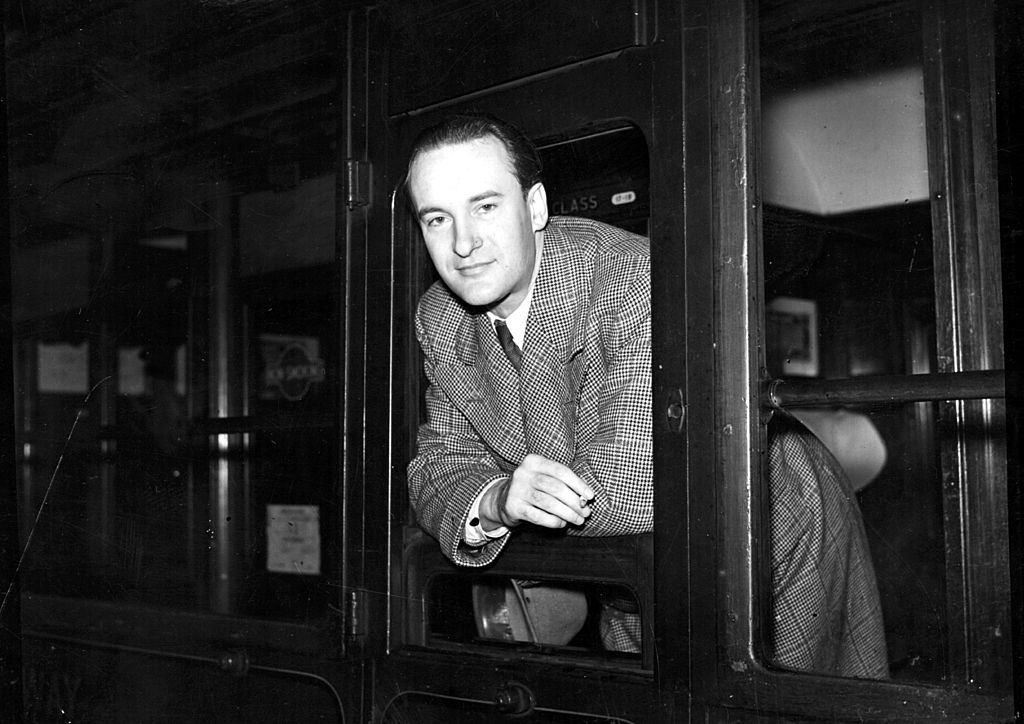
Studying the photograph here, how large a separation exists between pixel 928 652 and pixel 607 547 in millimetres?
419

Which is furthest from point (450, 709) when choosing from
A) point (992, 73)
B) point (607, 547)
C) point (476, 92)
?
point (992, 73)

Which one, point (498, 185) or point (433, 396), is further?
point (433, 396)

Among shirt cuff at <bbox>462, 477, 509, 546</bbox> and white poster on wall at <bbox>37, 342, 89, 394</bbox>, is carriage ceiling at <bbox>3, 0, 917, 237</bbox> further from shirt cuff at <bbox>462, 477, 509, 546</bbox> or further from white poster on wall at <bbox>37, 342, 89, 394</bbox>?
shirt cuff at <bbox>462, 477, 509, 546</bbox>

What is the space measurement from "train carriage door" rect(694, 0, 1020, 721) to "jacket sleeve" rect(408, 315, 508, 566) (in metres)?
0.40

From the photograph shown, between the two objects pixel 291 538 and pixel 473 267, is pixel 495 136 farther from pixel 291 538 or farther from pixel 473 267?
pixel 291 538

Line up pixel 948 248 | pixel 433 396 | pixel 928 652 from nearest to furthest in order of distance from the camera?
pixel 928 652 → pixel 948 248 → pixel 433 396

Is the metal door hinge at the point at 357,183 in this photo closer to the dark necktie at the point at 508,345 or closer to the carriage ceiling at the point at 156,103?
→ the carriage ceiling at the point at 156,103

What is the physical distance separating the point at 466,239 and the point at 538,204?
0.43 feet

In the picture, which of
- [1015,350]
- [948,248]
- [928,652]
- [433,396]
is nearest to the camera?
[1015,350]

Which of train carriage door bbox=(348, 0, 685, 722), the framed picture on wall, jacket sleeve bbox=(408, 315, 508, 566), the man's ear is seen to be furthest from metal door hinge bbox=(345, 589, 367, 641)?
the framed picture on wall

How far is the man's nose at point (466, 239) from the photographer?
5.09 ft

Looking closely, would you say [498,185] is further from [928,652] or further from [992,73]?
[928,652]

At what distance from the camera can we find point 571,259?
1.60 m

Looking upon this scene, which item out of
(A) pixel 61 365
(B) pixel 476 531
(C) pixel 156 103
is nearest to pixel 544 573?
(B) pixel 476 531
